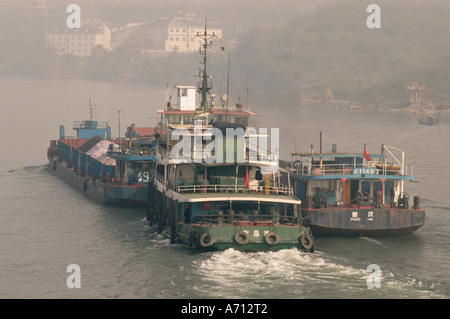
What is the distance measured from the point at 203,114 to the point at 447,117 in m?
115

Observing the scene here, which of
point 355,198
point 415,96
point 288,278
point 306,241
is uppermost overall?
point 415,96

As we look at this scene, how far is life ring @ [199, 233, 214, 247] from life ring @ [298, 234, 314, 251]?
4.46 metres

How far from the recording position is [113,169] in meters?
63.5

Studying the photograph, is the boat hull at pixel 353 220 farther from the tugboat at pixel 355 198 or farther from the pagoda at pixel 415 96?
the pagoda at pixel 415 96

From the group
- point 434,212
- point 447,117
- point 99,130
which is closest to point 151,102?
point 447,117

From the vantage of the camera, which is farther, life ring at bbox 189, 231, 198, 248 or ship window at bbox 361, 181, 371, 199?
ship window at bbox 361, 181, 371, 199

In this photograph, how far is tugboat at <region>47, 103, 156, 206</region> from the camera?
59594 mm

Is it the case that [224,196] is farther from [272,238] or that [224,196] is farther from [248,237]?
[272,238]

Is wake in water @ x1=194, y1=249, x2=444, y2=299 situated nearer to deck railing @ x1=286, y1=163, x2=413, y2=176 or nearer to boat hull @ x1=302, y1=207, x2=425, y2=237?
boat hull @ x1=302, y1=207, x2=425, y2=237

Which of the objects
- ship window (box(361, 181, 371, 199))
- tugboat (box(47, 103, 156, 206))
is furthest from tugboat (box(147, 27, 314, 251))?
tugboat (box(47, 103, 156, 206))

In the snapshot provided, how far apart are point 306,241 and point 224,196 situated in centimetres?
470

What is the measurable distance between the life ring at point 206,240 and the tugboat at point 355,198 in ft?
25.7

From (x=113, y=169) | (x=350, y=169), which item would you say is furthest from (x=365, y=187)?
(x=113, y=169)

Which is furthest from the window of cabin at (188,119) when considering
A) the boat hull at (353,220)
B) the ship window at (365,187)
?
the boat hull at (353,220)
